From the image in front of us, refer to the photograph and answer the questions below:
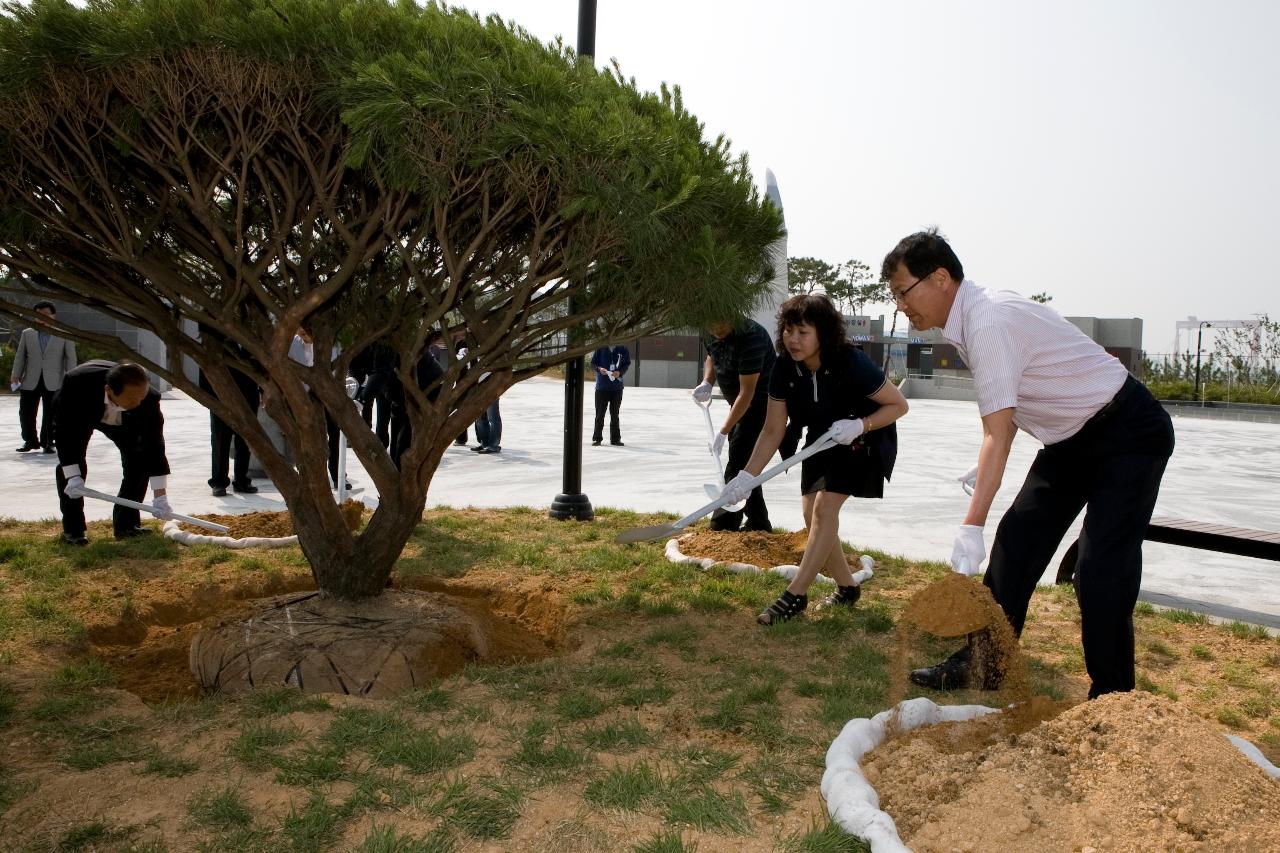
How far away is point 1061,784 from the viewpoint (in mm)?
2613

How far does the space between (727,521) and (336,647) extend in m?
3.34

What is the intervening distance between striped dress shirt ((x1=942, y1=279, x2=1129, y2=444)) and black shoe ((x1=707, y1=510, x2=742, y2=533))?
11.5ft

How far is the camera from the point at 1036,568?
11.9 feet

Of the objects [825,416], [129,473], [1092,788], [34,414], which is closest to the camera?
[1092,788]

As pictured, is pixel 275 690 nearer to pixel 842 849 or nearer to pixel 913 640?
pixel 842 849

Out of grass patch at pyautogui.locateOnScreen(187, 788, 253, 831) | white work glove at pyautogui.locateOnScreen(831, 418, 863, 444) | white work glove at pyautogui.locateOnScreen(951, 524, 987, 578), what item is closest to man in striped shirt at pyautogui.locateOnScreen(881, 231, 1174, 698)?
white work glove at pyautogui.locateOnScreen(951, 524, 987, 578)

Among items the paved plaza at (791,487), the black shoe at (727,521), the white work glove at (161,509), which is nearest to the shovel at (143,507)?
the white work glove at (161,509)

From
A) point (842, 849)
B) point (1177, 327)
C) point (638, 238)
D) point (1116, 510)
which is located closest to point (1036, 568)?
point (1116, 510)

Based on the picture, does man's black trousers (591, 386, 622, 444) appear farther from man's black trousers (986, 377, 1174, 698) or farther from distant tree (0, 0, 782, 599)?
man's black trousers (986, 377, 1174, 698)

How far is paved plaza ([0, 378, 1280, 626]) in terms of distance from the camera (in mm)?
6590

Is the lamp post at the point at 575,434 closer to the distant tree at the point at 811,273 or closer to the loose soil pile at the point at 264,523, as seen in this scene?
the loose soil pile at the point at 264,523

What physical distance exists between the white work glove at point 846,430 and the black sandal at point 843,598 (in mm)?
1022

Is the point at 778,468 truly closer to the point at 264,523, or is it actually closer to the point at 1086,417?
the point at 1086,417

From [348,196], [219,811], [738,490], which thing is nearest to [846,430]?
[738,490]
